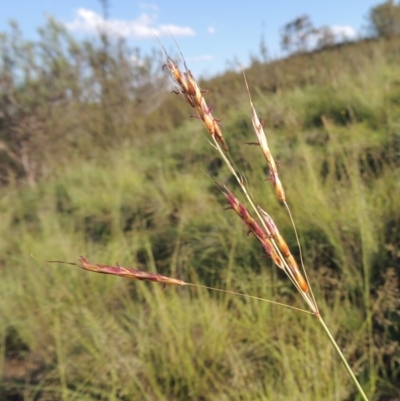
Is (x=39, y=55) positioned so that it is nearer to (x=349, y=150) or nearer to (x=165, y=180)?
(x=165, y=180)

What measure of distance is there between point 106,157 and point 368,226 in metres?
4.77

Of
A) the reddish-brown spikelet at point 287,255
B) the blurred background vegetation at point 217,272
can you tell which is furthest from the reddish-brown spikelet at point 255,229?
the blurred background vegetation at point 217,272

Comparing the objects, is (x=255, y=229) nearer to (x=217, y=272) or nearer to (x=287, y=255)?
(x=287, y=255)

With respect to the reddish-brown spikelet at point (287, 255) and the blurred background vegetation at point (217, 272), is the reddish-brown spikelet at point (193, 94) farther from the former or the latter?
the blurred background vegetation at point (217, 272)

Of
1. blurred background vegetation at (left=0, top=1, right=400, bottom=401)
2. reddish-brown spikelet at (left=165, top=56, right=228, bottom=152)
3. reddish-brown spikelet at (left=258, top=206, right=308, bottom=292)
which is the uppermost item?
reddish-brown spikelet at (left=165, top=56, right=228, bottom=152)

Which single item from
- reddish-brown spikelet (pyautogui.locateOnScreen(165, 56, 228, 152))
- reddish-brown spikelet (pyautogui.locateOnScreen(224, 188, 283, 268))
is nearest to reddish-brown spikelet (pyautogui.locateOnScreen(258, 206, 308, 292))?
reddish-brown spikelet (pyautogui.locateOnScreen(224, 188, 283, 268))

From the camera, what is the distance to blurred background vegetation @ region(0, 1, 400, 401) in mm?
1832

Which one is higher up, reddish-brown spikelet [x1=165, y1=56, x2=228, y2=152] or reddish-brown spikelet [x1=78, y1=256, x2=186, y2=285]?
reddish-brown spikelet [x1=165, y1=56, x2=228, y2=152]

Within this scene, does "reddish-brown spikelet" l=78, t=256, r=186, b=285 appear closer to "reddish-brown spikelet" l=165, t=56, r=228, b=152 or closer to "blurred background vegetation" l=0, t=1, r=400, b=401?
"reddish-brown spikelet" l=165, t=56, r=228, b=152

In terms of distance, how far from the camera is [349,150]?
317 centimetres

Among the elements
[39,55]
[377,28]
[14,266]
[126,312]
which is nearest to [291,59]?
[39,55]

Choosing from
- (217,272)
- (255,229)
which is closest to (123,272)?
(255,229)

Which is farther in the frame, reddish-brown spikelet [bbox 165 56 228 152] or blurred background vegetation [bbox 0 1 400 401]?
blurred background vegetation [bbox 0 1 400 401]

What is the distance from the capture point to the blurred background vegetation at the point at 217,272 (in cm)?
183
